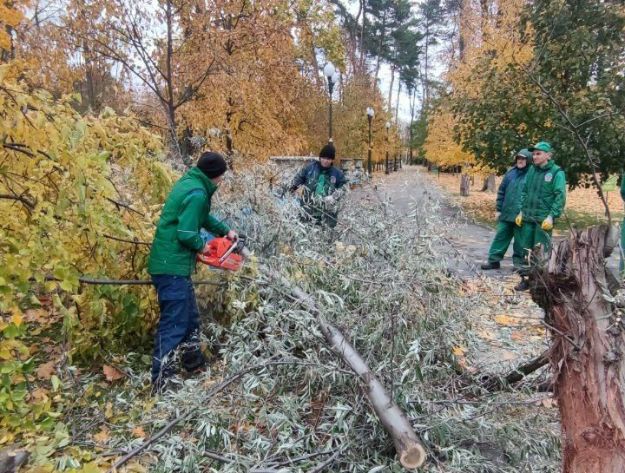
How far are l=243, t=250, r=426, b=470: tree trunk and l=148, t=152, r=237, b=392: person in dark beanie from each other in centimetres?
83

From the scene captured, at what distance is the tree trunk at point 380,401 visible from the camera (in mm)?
1784

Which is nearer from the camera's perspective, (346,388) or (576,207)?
(346,388)

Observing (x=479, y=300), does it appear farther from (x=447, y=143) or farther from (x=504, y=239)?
(x=447, y=143)

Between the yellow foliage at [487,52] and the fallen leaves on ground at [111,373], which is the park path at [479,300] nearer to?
the fallen leaves on ground at [111,373]

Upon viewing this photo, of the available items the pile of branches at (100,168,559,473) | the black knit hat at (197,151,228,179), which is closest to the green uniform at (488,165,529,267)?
the pile of branches at (100,168,559,473)

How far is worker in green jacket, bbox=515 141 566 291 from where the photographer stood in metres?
4.72

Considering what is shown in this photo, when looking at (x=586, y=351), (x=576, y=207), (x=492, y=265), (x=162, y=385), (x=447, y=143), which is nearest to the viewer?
(x=586, y=351)

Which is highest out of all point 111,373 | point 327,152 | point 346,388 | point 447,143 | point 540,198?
point 447,143

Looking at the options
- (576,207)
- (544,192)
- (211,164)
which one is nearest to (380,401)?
(211,164)

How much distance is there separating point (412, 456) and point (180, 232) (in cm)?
188

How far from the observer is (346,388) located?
2305 millimetres

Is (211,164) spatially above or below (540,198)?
above

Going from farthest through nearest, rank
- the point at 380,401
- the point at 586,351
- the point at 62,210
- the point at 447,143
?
the point at 447,143 → the point at 62,210 → the point at 380,401 → the point at 586,351

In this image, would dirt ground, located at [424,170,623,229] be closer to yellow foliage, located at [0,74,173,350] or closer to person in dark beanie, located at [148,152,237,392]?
person in dark beanie, located at [148,152,237,392]
